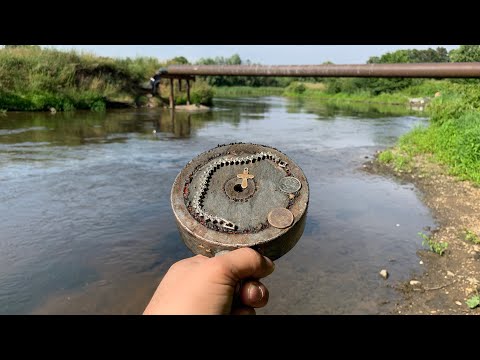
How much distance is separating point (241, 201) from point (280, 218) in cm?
35

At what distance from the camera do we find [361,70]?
10.1 feet

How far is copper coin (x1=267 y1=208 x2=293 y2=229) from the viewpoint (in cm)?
232

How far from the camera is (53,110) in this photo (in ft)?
70.9

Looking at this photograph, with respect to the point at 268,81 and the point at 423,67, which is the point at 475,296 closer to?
the point at 423,67

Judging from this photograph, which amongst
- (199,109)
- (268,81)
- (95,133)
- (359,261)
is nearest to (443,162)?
(359,261)

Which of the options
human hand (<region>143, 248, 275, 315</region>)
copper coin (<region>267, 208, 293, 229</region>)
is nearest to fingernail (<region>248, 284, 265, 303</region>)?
human hand (<region>143, 248, 275, 315</region>)

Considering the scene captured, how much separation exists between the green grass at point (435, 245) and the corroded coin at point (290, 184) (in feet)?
15.6

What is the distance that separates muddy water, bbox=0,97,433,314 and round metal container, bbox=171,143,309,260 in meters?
2.68

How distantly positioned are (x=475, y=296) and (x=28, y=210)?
25.6 feet

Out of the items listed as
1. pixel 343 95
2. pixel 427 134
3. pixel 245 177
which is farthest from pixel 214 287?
pixel 343 95

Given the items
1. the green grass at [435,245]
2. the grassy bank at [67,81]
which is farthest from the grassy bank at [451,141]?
the grassy bank at [67,81]

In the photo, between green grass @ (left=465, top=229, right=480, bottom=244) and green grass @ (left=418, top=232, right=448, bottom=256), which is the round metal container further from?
green grass @ (left=465, top=229, right=480, bottom=244)

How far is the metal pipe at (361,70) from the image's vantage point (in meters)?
2.46

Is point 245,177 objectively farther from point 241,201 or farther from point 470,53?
point 470,53
